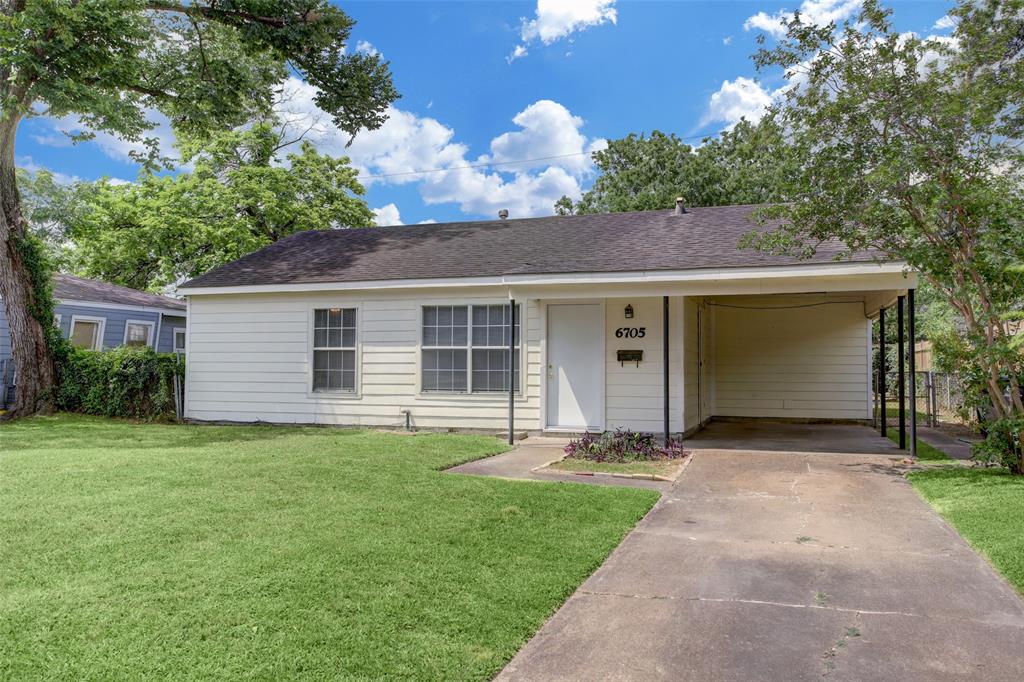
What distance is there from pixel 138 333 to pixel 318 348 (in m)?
9.40

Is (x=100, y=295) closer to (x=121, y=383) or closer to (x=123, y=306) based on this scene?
(x=123, y=306)

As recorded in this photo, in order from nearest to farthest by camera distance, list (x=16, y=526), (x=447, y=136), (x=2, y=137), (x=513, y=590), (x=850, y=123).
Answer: (x=513, y=590), (x=16, y=526), (x=850, y=123), (x=2, y=137), (x=447, y=136)

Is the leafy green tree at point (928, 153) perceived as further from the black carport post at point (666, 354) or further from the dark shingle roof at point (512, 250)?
the black carport post at point (666, 354)

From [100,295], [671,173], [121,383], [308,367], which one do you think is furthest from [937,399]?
[100,295]

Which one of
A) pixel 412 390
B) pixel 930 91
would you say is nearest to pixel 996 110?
pixel 930 91

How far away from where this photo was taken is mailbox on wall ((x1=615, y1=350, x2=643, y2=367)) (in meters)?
10.2

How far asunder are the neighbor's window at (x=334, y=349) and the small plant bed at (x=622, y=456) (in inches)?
181

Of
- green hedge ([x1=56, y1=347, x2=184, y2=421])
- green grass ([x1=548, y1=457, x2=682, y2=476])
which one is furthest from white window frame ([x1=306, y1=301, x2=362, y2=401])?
green grass ([x1=548, y1=457, x2=682, y2=476])

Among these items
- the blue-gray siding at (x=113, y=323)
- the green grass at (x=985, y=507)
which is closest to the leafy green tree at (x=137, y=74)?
the blue-gray siding at (x=113, y=323)

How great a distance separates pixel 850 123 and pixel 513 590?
6427 mm

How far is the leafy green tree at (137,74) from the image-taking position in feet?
40.0

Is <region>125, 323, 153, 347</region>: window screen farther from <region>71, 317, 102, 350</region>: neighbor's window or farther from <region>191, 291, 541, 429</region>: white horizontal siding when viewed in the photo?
<region>191, 291, 541, 429</region>: white horizontal siding

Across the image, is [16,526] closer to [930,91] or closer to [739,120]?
[930,91]

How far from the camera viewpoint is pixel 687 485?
6934 mm
